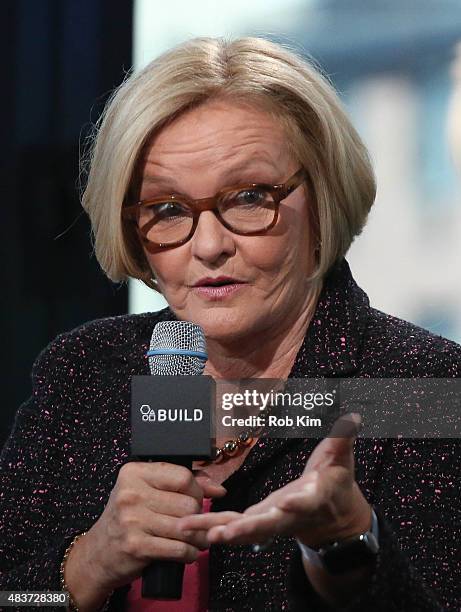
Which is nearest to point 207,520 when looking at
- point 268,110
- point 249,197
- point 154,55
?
point 249,197

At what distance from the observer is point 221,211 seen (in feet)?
4.93

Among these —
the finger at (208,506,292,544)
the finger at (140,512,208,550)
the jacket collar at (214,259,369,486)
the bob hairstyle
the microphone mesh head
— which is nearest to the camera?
the finger at (208,506,292,544)

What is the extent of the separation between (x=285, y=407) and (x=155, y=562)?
0.45 meters

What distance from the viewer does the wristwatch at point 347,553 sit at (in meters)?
1.07

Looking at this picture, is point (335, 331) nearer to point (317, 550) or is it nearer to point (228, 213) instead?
point (228, 213)

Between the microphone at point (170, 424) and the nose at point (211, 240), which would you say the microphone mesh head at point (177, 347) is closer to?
the microphone at point (170, 424)

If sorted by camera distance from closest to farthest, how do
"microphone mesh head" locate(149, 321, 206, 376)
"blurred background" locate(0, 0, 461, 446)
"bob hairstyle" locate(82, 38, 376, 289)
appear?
"microphone mesh head" locate(149, 321, 206, 376), "bob hairstyle" locate(82, 38, 376, 289), "blurred background" locate(0, 0, 461, 446)

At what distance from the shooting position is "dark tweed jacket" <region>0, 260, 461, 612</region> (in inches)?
52.7

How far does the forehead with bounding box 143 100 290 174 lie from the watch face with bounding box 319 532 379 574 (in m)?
0.65

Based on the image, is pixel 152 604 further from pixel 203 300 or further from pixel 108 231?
pixel 108 231

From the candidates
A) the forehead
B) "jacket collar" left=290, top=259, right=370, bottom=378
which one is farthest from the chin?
the forehead

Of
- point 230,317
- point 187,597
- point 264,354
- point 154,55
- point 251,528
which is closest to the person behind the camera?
point 251,528

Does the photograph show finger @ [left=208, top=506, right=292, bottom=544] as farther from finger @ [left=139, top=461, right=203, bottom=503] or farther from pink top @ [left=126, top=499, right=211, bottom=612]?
pink top @ [left=126, top=499, right=211, bottom=612]

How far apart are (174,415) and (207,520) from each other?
123 mm
